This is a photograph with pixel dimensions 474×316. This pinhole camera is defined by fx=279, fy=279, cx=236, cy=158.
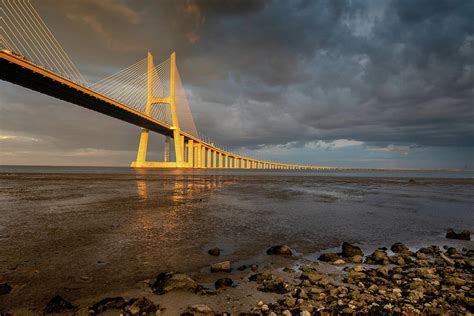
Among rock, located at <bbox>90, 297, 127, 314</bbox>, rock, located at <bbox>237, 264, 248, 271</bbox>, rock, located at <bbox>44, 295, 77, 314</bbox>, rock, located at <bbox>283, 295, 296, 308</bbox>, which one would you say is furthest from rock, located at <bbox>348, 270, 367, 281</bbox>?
rock, located at <bbox>44, 295, 77, 314</bbox>

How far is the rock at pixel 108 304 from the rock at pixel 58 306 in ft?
1.04

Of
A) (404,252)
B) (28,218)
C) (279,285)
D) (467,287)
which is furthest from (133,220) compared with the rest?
(467,287)

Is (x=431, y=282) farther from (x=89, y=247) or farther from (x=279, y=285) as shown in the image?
(x=89, y=247)

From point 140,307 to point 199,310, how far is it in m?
0.79

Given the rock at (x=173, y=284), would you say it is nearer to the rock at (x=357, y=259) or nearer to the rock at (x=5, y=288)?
the rock at (x=5, y=288)

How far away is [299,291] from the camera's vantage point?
13.8 ft

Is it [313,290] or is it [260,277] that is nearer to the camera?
[313,290]

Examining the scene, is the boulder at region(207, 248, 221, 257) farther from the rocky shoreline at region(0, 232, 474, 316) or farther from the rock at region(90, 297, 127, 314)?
the rock at region(90, 297, 127, 314)

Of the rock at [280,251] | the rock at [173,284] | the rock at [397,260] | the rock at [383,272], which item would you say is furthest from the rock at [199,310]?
the rock at [397,260]

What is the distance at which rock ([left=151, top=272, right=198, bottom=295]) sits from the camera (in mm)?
4362

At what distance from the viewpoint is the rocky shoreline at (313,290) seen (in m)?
3.72

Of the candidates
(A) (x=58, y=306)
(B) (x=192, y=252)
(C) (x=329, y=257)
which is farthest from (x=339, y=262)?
(A) (x=58, y=306)

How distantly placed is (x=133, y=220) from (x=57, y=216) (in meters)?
3.26

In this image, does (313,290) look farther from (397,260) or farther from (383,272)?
(397,260)
